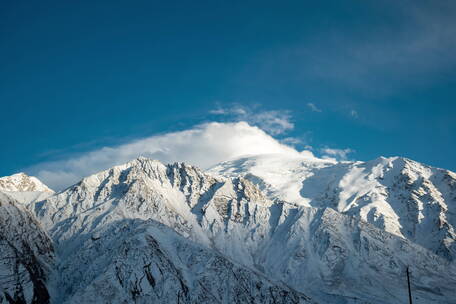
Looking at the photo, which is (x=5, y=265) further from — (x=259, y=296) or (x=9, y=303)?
(x=259, y=296)

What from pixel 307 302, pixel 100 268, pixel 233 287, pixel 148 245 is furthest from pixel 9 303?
pixel 307 302

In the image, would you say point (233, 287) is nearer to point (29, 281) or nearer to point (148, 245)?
point (148, 245)

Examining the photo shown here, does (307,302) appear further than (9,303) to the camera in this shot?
Yes

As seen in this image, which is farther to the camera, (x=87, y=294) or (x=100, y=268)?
(x=100, y=268)

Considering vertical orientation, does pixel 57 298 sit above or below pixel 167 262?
below

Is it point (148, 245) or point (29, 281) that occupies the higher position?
point (148, 245)

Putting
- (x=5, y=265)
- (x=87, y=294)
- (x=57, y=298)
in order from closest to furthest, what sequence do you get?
(x=87, y=294) → (x=5, y=265) → (x=57, y=298)

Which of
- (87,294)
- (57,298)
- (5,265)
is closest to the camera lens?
(87,294)

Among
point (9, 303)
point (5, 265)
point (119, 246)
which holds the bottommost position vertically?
point (9, 303)

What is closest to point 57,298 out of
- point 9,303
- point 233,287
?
point 9,303
